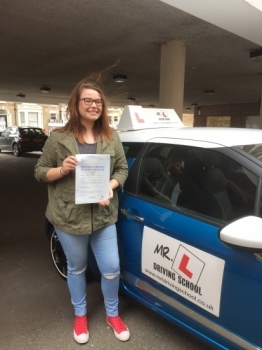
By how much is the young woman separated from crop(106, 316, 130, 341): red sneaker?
0.23 meters

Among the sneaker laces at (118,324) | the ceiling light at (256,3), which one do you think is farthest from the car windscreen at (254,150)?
the ceiling light at (256,3)

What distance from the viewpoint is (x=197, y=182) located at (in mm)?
2090

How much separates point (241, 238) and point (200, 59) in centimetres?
664

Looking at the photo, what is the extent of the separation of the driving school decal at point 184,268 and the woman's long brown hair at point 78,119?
0.76 meters

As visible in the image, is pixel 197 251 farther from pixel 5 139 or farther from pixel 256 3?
pixel 5 139

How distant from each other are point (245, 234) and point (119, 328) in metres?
1.40

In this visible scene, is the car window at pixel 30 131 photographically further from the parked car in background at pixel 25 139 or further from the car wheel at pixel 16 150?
the car wheel at pixel 16 150

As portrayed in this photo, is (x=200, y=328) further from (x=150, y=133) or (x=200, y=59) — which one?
(x=200, y=59)

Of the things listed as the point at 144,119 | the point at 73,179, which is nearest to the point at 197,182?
the point at 73,179

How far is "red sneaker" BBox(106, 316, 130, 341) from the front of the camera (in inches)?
89.6

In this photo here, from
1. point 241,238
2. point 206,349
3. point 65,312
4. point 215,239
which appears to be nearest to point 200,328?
point 206,349

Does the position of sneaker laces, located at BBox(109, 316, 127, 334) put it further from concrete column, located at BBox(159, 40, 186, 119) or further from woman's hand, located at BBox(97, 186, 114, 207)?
concrete column, located at BBox(159, 40, 186, 119)

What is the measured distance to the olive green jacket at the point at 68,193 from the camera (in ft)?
6.57

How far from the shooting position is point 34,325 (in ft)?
8.10
